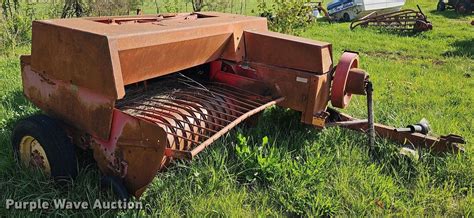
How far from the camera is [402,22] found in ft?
38.2

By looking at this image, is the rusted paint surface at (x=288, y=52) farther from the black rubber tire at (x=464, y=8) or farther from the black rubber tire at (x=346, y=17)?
the black rubber tire at (x=464, y=8)

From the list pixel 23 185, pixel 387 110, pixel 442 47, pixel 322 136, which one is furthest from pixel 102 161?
pixel 442 47

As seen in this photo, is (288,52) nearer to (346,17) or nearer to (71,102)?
(71,102)

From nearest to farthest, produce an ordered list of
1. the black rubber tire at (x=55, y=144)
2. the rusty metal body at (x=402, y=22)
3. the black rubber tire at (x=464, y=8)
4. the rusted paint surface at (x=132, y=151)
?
the rusted paint surface at (x=132, y=151) → the black rubber tire at (x=55, y=144) → the rusty metal body at (x=402, y=22) → the black rubber tire at (x=464, y=8)

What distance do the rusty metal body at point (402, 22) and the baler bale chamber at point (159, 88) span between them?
8.56 metres

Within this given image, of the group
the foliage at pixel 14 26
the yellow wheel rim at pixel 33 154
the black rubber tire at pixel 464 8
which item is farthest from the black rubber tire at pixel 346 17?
the yellow wheel rim at pixel 33 154

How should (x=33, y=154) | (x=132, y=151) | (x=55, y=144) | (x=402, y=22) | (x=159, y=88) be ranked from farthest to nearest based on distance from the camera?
(x=402, y=22) → (x=159, y=88) → (x=33, y=154) → (x=55, y=144) → (x=132, y=151)

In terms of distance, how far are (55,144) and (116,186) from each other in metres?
0.50

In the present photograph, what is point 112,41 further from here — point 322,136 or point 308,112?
point 322,136

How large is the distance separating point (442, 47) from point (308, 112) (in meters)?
7.23

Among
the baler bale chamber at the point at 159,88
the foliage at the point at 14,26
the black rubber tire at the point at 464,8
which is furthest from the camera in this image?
the black rubber tire at the point at 464,8

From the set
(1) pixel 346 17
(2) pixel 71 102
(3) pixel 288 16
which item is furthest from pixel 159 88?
(1) pixel 346 17

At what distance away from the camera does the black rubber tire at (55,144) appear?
102 inches

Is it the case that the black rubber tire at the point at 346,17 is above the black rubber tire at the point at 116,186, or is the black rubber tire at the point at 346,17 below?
above
